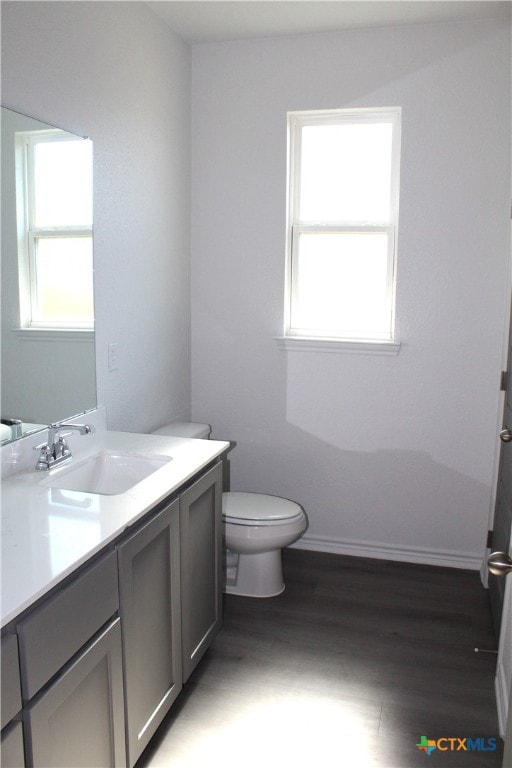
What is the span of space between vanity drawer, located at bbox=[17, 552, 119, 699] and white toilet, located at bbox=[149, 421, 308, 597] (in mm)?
1310

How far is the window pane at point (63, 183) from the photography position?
2.19 m

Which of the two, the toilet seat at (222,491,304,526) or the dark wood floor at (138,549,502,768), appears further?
the toilet seat at (222,491,304,526)

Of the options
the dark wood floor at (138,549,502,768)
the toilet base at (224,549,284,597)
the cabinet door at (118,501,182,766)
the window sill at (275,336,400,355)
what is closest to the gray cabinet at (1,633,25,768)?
the cabinet door at (118,501,182,766)

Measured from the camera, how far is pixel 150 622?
6.43ft

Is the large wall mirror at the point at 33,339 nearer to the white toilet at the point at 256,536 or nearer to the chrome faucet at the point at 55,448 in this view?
the chrome faucet at the point at 55,448

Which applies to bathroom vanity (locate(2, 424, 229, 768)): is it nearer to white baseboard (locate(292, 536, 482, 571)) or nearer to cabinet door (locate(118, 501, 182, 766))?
cabinet door (locate(118, 501, 182, 766))

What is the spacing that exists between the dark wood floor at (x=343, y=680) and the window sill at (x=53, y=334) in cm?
137

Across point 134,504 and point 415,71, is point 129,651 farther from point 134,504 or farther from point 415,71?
point 415,71

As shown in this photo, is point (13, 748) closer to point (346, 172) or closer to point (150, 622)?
point (150, 622)

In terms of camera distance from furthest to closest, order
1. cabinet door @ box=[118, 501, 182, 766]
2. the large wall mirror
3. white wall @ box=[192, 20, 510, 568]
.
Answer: white wall @ box=[192, 20, 510, 568] → the large wall mirror → cabinet door @ box=[118, 501, 182, 766]

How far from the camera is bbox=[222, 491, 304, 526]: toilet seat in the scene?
9.80 ft

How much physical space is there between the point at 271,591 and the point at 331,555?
1.92 feet

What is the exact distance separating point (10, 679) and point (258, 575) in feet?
6.23

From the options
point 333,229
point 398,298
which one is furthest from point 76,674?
point 333,229
